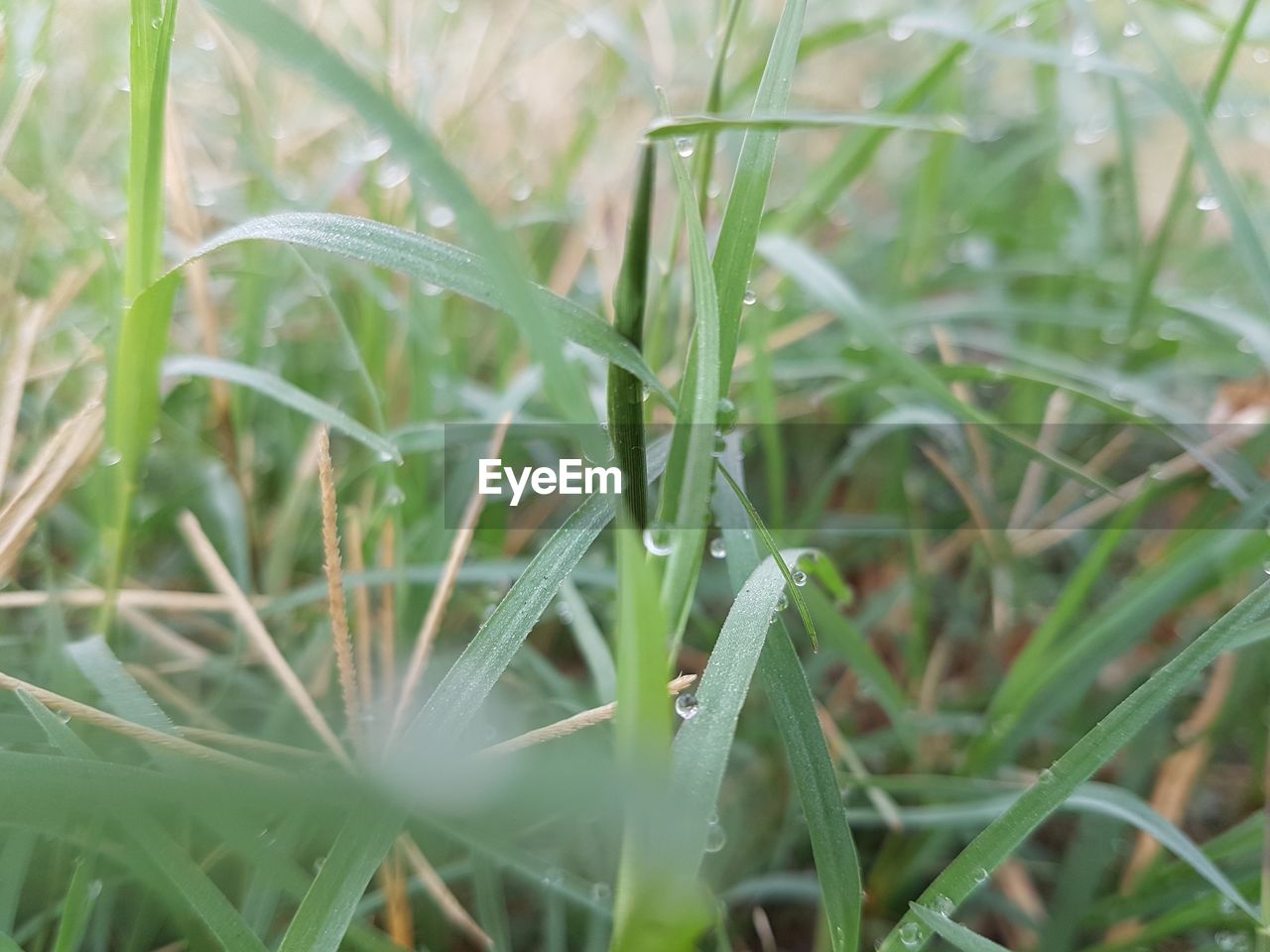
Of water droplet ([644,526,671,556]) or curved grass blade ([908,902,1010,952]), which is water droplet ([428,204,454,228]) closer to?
water droplet ([644,526,671,556])

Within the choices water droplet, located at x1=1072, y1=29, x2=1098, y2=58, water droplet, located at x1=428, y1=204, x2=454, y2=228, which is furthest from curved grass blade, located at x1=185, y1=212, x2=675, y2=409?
water droplet, located at x1=1072, y1=29, x2=1098, y2=58

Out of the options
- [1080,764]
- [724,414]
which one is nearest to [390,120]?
[724,414]

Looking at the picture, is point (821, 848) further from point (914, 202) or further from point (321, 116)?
point (321, 116)

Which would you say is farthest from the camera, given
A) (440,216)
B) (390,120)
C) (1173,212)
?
(440,216)

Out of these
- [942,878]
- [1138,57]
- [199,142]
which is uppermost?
[1138,57]

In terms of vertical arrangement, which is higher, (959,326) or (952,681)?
(959,326)

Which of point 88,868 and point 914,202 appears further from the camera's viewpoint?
point 914,202

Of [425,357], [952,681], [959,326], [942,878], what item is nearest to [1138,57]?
[959,326]

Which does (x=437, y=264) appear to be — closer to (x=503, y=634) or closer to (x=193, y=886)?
(x=503, y=634)
